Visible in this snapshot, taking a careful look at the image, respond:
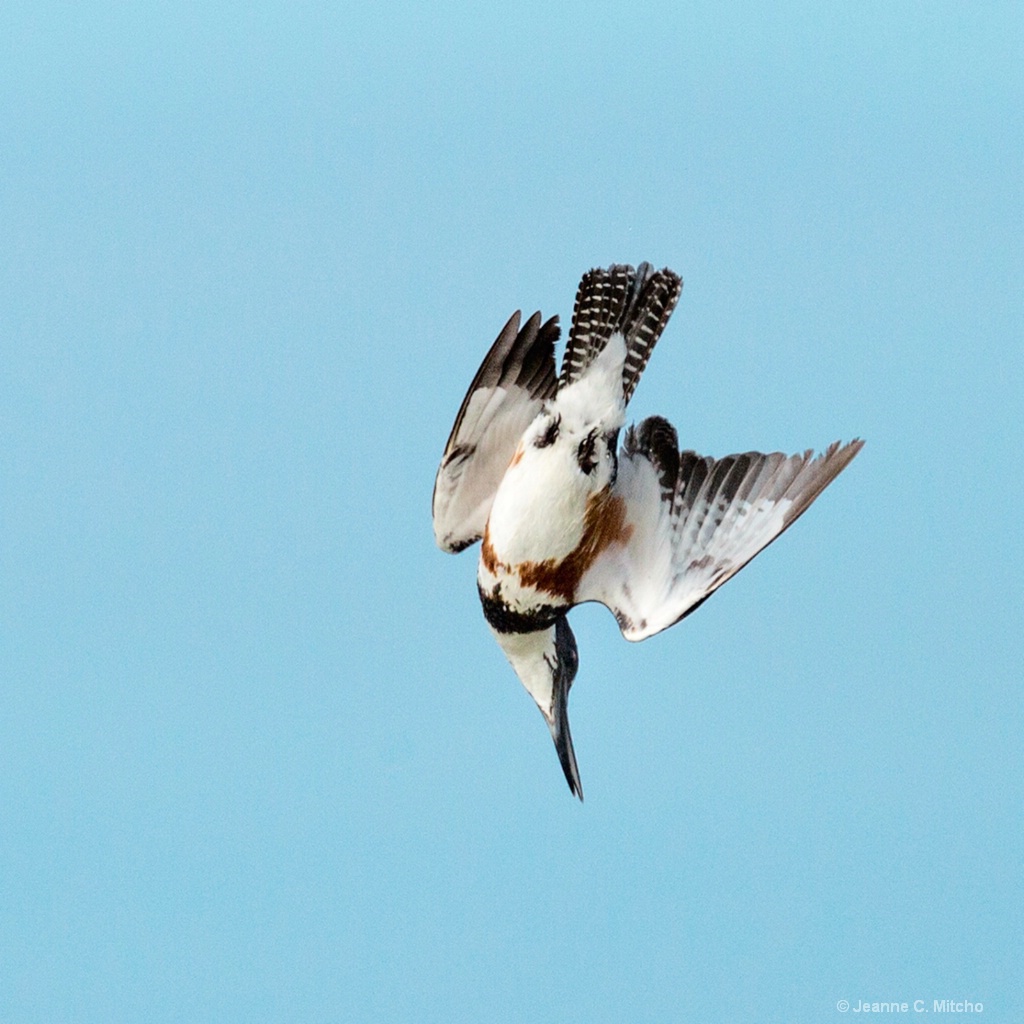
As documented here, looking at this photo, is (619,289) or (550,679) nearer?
(619,289)

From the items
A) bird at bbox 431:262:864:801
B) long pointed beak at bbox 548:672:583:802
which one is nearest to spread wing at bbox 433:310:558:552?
bird at bbox 431:262:864:801

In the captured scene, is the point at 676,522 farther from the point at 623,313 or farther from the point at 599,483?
the point at 623,313

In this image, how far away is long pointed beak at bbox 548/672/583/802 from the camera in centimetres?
905

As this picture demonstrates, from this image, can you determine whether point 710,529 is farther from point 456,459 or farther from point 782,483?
point 456,459

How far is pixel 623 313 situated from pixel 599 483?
73 cm

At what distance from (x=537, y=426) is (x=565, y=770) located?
5.22 ft

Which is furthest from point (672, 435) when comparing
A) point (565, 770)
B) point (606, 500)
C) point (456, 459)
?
point (565, 770)

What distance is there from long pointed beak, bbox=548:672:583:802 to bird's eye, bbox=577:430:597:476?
43.4 inches

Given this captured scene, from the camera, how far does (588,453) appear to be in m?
8.63

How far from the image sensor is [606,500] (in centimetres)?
876

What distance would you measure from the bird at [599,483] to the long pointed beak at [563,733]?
0.23 feet

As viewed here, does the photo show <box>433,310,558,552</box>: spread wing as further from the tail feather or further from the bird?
the tail feather

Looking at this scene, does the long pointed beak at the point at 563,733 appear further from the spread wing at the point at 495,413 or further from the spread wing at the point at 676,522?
the spread wing at the point at 495,413

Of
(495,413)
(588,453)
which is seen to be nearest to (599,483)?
(588,453)
